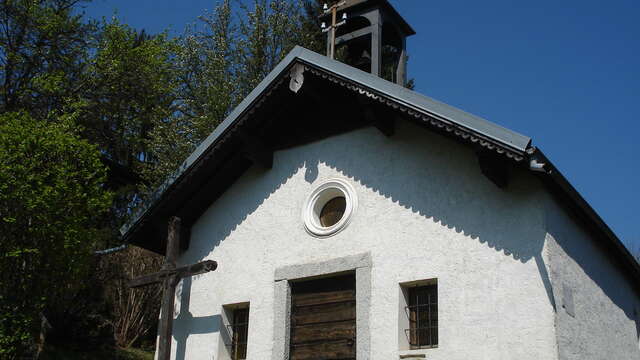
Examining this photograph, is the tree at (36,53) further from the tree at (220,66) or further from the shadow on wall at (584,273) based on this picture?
the shadow on wall at (584,273)

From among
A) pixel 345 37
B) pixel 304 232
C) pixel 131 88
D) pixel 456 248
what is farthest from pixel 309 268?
pixel 131 88

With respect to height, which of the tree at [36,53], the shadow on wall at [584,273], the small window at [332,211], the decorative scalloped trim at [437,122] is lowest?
the shadow on wall at [584,273]

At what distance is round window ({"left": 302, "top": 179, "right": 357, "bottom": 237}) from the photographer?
11.7 meters

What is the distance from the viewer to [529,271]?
9.62 metres

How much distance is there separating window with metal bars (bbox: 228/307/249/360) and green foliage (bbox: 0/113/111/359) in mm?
3391

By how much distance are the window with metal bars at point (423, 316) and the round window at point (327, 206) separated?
1.72m

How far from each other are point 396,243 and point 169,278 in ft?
12.3

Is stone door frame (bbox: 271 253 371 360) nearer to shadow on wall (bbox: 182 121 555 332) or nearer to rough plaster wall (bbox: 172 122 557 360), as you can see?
rough plaster wall (bbox: 172 122 557 360)

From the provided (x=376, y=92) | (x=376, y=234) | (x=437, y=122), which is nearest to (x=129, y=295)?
(x=376, y=234)

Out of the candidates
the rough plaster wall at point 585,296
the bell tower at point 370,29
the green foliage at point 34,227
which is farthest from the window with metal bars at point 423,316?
the green foliage at point 34,227

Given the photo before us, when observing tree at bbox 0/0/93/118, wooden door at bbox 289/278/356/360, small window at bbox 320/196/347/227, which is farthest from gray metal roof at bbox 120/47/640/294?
tree at bbox 0/0/93/118

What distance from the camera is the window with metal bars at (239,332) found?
40.5 ft

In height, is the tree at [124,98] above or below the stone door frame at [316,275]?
above

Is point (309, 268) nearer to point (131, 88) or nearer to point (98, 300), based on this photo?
point (98, 300)
